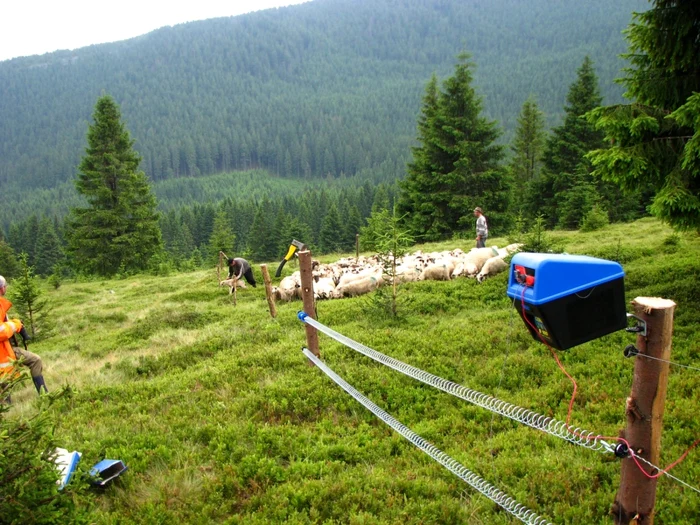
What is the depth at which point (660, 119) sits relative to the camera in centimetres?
816

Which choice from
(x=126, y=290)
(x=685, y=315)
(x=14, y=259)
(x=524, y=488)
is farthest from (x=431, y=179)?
(x=14, y=259)

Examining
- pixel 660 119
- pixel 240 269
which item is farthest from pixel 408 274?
pixel 660 119

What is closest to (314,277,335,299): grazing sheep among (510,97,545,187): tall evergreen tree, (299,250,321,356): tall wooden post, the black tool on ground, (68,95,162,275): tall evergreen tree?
the black tool on ground

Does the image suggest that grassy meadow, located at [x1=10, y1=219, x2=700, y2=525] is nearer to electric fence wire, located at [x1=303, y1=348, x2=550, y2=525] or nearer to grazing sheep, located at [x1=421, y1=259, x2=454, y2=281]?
electric fence wire, located at [x1=303, y1=348, x2=550, y2=525]

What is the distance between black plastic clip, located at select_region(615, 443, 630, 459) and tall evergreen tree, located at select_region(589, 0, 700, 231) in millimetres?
5567

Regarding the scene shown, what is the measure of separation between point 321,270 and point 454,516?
→ 47.9ft

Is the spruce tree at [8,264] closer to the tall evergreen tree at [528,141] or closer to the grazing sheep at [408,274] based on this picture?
the tall evergreen tree at [528,141]

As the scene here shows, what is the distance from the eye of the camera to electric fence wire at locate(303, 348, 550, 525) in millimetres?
4324

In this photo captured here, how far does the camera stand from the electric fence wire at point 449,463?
14.2ft

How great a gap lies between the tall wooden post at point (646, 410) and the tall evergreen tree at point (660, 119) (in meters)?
5.34

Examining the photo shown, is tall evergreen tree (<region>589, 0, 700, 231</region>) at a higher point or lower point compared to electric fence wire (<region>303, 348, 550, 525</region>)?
higher

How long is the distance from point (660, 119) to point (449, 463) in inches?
275

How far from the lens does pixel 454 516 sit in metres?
4.57

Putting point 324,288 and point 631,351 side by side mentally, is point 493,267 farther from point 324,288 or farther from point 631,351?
point 631,351
